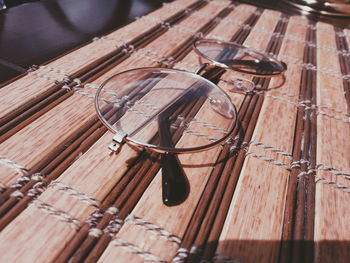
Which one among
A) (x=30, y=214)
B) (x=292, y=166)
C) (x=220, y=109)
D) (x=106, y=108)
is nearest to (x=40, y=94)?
(x=106, y=108)

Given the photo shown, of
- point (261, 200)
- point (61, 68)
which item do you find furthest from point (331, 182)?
point (61, 68)

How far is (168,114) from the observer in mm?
531

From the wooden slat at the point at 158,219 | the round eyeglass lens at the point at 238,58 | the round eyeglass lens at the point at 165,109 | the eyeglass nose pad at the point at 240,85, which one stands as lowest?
the wooden slat at the point at 158,219

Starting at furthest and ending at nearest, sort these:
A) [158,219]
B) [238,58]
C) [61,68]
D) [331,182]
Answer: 1. [238,58]
2. [61,68]
3. [331,182]
4. [158,219]

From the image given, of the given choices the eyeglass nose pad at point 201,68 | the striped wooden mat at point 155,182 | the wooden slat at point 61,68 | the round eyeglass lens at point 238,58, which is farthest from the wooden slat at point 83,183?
the round eyeglass lens at point 238,58

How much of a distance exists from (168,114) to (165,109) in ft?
0.05

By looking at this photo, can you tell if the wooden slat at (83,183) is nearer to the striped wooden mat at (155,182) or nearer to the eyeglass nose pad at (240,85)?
the striped wooden mat at (155,182)

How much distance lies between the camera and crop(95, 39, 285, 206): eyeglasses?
0.43m

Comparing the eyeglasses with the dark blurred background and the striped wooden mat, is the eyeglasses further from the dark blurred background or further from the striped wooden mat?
the dark blurred background

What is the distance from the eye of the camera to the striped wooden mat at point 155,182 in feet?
1.14

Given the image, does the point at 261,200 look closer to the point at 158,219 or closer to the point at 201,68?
the point at 158,219

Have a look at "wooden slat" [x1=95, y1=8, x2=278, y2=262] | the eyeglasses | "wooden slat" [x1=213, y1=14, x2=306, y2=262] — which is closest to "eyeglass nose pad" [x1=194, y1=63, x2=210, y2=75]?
the eyeglasses

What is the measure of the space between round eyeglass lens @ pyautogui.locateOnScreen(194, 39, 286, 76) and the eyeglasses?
4.8 inches

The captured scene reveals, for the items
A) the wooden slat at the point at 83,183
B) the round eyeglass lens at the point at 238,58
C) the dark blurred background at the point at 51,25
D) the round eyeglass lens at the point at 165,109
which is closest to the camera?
the wooden slat at the point at 83,183
